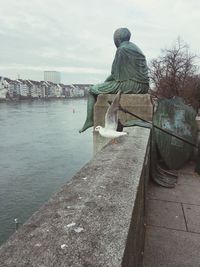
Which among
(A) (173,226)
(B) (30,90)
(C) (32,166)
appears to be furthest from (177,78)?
(B) (30,90)

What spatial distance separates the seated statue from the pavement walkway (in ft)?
7.48

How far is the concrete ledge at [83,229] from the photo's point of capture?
1089 mm

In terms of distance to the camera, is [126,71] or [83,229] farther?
[126,71]

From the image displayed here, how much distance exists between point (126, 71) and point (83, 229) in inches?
197

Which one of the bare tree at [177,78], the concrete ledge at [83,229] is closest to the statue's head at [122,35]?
the concrete ledge at [83,229]

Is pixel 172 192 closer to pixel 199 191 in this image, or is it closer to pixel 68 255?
pixel 199 191

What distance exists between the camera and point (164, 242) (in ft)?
9.12

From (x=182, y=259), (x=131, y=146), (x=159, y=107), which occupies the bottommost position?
(x=182, y=259)

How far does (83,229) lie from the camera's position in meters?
1.31

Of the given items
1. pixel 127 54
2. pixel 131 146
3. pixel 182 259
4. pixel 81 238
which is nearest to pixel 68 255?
pixel 81 238

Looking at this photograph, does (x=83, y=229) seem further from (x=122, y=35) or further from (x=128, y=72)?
(x=122, y=35)

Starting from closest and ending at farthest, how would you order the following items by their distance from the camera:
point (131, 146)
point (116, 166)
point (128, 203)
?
point (128, 203) < point (116, 166) < point (131, 146)

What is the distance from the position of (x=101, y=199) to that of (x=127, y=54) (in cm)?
464

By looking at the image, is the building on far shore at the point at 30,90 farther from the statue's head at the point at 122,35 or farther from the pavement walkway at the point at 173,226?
the pavement walkway at the point at 173,226
